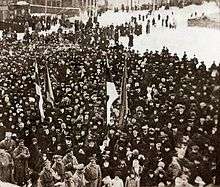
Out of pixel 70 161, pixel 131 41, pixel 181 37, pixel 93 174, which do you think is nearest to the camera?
pixel 93 174

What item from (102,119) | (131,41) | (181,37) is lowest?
(102,119)

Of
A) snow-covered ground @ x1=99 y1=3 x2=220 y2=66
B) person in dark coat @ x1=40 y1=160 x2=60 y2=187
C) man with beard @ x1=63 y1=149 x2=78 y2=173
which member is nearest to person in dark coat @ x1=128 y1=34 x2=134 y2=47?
snow-covered ground @ x1=99 y1=3 x2=220 y2=66

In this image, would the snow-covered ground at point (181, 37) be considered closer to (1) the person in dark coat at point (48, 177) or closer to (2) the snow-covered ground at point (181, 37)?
(2) the snow-covered ground at point (181, 37)

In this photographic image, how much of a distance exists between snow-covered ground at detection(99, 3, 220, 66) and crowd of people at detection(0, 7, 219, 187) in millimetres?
117

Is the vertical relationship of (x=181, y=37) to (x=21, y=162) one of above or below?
above

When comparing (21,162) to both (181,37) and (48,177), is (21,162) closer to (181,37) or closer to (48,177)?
(48,177)

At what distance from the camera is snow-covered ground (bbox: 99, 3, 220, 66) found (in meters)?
4.53

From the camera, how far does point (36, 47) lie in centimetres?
655

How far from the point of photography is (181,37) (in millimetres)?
5727

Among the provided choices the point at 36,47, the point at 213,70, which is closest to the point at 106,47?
the point at 36,47

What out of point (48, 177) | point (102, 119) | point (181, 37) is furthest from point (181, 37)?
point (48, 177)

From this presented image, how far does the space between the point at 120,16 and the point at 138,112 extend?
2011 mm

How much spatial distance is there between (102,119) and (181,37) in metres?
1.32

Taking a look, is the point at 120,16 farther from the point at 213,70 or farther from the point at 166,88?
the point at 213,70
